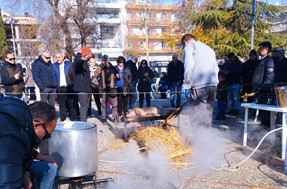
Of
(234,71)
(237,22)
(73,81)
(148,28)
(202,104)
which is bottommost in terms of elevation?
(202,104)

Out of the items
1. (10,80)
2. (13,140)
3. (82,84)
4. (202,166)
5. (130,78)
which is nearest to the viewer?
(13,140)

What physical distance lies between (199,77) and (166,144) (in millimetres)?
1223

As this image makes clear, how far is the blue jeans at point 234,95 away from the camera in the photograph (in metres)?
6.99

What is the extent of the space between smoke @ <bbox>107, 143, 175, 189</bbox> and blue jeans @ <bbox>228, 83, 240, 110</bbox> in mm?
3855

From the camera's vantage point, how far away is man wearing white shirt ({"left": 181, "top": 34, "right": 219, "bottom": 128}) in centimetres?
429

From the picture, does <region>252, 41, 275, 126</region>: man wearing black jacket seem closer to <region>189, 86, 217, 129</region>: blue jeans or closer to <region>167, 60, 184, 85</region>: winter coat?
<region>189, 86, 217, 129</region>: blue jeans

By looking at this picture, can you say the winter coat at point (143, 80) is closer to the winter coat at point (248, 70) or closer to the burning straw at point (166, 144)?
the winter coat at point (248, 70)

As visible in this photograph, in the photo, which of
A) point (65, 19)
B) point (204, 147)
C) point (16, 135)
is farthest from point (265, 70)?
point (65, 19)

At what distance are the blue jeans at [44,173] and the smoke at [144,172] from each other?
0.92 meters

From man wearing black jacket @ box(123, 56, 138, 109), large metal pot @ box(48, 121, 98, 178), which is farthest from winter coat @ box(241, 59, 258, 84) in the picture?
large metal pot @ box(48, 121, 98, 178)

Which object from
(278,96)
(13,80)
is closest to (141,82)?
(13,80)

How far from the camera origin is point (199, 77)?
4.33 metres

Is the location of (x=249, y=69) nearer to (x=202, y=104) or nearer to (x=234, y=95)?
(x=234, y=95)

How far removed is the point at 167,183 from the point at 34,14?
1462cm
